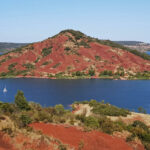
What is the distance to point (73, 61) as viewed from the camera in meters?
125

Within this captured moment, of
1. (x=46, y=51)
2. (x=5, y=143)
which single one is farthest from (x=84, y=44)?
(x=5, y=143)

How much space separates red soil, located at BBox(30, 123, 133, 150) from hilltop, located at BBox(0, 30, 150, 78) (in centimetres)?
8874

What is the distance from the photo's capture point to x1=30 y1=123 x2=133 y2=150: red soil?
61.4 feet

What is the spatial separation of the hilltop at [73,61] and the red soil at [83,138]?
8874 cm

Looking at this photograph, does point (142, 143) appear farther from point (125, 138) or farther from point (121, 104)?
point (121, 104)

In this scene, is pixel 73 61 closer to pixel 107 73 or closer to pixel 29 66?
pixel 107 73

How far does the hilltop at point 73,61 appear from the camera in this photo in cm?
11600

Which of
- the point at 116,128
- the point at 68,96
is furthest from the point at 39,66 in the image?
the point at 116,128

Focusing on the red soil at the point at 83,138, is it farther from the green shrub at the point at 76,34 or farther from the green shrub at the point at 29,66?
the green shrub at the point at 76,34

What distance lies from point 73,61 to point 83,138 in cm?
10633

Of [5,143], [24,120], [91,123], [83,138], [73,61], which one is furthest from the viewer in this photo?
[73,61]

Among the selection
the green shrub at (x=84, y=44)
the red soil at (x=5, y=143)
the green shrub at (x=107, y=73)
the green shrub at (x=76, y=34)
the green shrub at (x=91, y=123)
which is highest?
the green shrub at (x=76, y=34)

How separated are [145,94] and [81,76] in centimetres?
4682

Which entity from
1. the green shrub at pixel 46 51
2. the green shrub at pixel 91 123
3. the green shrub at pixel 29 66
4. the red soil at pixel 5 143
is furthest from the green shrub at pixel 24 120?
the green shrub at pixel 46 51
